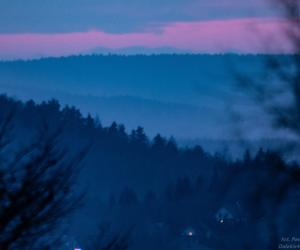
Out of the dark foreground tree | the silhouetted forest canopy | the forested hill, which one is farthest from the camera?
the forested hill

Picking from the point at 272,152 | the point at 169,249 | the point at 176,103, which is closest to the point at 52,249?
the point at 272,152

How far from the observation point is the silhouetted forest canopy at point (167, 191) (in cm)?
372

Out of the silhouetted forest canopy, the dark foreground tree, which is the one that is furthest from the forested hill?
the dark foreground tree

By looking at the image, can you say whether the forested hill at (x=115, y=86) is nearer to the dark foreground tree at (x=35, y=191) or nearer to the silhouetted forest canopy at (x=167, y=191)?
the silhouetted forest canopy at (x=167, y=191)

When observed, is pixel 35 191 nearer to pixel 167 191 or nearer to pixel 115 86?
pixel 167 191

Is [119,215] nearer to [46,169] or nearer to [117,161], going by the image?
[117,161]

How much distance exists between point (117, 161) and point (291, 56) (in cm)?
5444

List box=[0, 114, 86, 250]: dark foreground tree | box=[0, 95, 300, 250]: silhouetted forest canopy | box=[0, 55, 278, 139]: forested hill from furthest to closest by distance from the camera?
box=[0, 55, 278, 139]: forested hill, box=[0, 114, 86, 250]: dark foreground tree, box=[0, 95, 300, 250]: silhouetted forest canopy

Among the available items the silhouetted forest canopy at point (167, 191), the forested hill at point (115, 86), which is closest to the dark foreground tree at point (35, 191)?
the silhouetted forest canopy at point (167, 191)

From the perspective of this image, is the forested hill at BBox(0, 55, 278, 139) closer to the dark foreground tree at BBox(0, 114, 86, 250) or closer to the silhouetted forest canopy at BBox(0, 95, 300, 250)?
the silhouetted forest canopy at BBox(0, 95, 300, 250)

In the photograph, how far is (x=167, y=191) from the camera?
41.6 meters

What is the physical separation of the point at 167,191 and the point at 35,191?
37.5 m

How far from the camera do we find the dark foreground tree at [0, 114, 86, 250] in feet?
13.8

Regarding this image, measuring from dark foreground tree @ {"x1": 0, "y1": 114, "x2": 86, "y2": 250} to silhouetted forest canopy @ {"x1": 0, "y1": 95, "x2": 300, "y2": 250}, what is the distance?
9.3 inches
